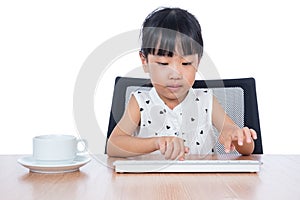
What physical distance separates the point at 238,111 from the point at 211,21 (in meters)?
0.98

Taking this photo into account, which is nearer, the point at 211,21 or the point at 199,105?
the point at 199,105

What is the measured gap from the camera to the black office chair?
5.03 feet

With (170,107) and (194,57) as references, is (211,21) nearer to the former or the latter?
(170,107)

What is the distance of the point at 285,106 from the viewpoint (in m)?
2.48

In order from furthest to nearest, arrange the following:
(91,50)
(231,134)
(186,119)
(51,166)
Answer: (91,50)
(186,119)
(231,134)
(51,166)

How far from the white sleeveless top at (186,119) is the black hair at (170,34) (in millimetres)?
186

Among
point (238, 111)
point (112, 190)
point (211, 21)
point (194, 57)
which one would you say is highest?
point (211, 21)

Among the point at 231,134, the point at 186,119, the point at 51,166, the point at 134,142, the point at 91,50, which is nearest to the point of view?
the point at 51,166

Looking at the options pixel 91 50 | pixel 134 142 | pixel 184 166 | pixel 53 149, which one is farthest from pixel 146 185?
pixel 91 50

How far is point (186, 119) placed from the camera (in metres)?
1.54

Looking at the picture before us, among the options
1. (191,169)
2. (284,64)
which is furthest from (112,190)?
(284,64)

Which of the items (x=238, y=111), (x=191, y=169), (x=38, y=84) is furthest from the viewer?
(x=38, y=84)

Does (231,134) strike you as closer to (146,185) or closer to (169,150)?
(169,150)

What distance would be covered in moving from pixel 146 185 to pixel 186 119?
71 cm
